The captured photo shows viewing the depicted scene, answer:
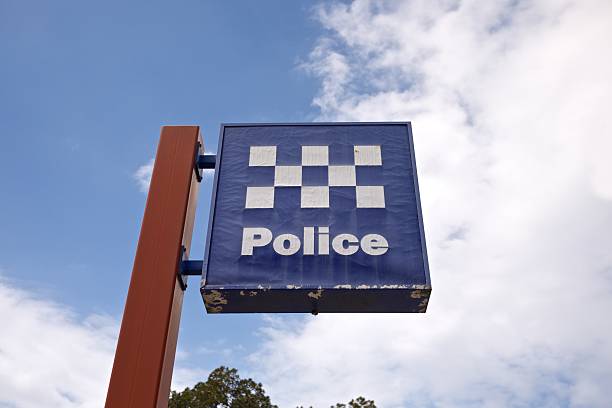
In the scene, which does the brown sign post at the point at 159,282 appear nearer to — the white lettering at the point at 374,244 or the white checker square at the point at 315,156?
the white checker square at the point at 315,156

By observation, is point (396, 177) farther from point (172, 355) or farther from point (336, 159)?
point (172, 355)

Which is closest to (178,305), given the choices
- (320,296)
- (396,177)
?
(320,296)

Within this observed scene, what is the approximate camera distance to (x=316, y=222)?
18.7 ft

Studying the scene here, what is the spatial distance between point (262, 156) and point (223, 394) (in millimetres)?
17978

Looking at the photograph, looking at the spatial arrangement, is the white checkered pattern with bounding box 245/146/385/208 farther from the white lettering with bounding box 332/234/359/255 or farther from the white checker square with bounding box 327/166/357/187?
the white lettering with bounding box 332/234/359/255

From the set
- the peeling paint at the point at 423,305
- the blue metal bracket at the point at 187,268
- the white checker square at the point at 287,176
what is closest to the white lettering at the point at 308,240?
the white checker square at the point at 287,176

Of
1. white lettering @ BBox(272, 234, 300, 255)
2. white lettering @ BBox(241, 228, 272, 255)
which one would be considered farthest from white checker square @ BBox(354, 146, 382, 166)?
white lettering @ BBox(241, 228, 272, 255)

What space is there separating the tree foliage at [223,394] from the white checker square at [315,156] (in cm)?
1772

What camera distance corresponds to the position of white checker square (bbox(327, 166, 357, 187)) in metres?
5.99

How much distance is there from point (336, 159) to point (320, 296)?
1.61 m

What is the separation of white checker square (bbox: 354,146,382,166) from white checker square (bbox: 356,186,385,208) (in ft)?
1.09

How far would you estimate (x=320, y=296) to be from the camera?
530 cm

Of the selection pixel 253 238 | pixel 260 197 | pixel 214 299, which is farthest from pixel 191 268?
pixel 260 197

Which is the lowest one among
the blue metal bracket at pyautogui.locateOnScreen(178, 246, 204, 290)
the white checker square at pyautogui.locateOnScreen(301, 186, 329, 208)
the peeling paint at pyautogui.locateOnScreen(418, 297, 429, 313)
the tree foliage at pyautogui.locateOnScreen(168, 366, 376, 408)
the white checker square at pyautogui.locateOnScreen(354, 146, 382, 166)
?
the peeling paint at pyautogui.locateOnScreen(418, 297, 429, 313)
